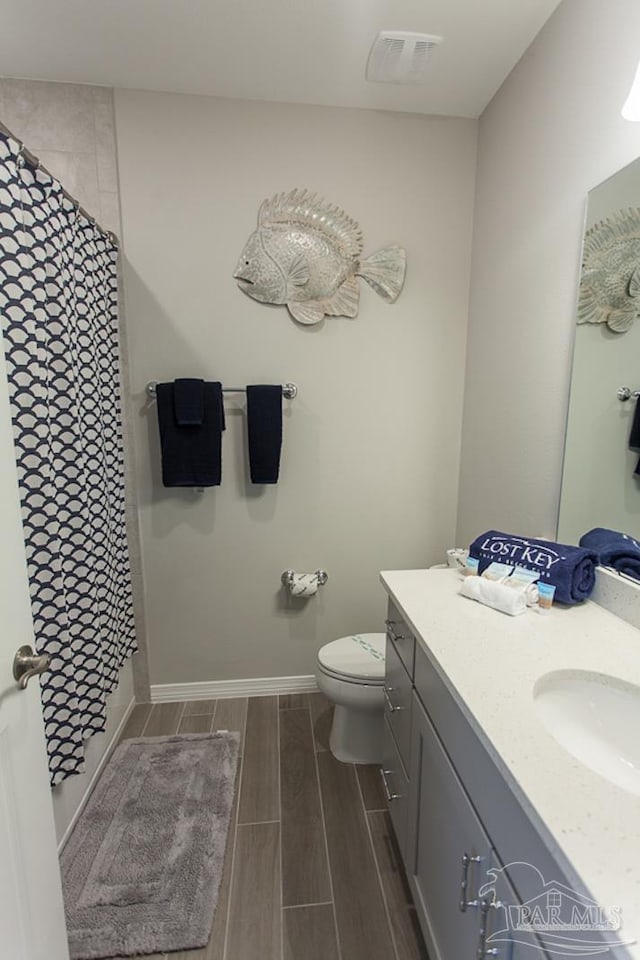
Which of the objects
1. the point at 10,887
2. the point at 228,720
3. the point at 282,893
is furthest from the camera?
the point at 228,720

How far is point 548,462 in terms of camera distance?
1.50 metres

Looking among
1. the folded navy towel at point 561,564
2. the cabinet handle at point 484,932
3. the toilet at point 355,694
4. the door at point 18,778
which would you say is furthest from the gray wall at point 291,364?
the cabinet handle at point 484,932

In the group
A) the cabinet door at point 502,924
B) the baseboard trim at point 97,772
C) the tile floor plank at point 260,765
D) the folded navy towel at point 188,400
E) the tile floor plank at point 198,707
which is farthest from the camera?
the tile floor plank at point 198,707

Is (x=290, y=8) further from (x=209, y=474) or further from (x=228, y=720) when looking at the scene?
(x=228, y=720)

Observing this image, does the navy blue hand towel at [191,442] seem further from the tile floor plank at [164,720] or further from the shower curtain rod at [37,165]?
the tile floor plank at [164,720]

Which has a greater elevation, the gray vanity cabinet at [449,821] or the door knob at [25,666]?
the door knob at [25,666]

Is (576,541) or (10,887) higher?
(576,541)

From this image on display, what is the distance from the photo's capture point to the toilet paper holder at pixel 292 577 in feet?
7.15

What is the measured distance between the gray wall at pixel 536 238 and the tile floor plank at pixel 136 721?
5.79 feet

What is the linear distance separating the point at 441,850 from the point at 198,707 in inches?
59.1

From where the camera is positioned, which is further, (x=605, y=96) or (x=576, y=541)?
(x=576, y=541)

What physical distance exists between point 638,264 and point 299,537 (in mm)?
1620

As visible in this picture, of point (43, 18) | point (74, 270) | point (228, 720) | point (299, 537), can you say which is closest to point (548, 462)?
point (299, 537)

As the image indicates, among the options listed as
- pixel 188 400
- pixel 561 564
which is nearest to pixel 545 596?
pixel 561 564
